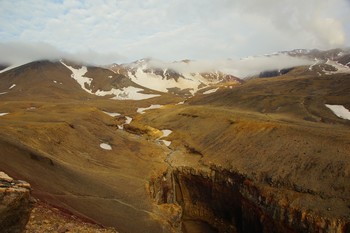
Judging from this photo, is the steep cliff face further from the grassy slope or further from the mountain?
the grassy slope

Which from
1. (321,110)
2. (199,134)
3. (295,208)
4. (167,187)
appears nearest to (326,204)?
(295,208)

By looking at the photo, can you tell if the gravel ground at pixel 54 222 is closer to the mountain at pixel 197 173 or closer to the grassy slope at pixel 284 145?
the mountain at pixel 197 173

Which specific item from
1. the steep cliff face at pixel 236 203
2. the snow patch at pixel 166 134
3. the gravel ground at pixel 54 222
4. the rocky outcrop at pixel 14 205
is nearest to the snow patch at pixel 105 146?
the steep cliff face at pixel 236 203

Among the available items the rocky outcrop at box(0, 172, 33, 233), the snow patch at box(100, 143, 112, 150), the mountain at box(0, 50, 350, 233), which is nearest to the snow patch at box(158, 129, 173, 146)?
the mountain at box(0, 50, 350, 233)

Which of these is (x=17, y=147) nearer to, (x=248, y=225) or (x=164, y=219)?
(x=164, y=219)

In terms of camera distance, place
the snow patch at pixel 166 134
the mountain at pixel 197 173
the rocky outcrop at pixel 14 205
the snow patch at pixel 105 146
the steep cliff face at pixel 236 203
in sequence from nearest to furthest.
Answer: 1. the rocky outcrop at pixel 14 205
2. the mountain at pixel 197 173
3. the steep cliff face at pixel 236 203
4. the snow patch at pixel 105 146
5. the snow patch at pixel 166 134

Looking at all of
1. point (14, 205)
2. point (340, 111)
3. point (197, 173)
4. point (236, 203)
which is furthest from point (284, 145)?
point (340, 111)
